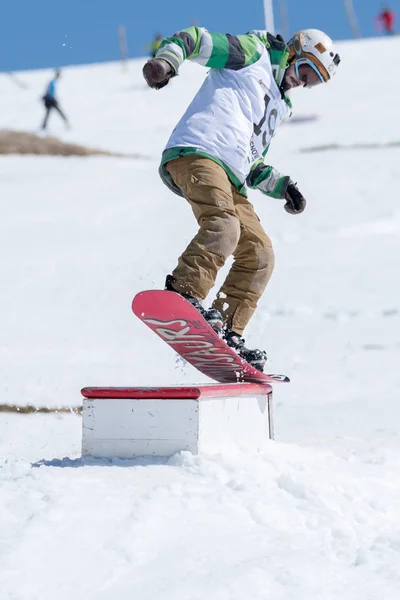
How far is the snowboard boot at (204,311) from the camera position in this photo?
13.3 feet

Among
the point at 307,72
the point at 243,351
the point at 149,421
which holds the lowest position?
the point at 149,421

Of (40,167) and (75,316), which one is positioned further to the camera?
(40,167)

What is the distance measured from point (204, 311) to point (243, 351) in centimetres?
66

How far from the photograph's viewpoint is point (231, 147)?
4.27 m

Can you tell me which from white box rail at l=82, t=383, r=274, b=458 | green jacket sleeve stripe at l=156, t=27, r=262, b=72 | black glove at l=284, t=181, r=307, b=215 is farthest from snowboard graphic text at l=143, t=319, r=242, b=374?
green jacket sleeve stripe at l=156, t=27, r=262, b=72

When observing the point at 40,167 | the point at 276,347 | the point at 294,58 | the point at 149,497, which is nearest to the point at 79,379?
the point at 276,347

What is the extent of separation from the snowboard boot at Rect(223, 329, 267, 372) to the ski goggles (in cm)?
148

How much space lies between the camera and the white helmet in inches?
177

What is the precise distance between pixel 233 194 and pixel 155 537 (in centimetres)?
236

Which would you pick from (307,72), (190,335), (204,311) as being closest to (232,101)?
(307,72)

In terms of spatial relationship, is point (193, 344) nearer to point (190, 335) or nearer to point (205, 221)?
point (190, 335)

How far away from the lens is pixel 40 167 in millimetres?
17297

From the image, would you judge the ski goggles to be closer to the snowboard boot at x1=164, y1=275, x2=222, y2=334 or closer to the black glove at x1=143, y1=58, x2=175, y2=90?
the black glove at x1=143, y1=58, x2=175, y2=90

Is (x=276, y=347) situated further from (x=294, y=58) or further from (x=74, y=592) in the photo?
(x=74, y=592)
